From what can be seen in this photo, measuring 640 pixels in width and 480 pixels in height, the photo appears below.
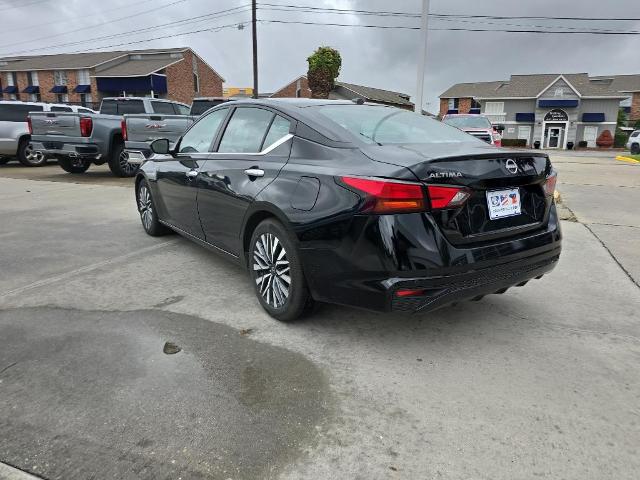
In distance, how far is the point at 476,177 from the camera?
2.85m

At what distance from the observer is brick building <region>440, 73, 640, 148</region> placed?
156 feet

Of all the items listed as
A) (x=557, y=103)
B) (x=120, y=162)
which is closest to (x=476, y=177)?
(x=120, y=162)

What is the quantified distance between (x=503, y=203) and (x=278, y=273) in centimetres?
154

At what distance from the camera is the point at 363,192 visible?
278 cm

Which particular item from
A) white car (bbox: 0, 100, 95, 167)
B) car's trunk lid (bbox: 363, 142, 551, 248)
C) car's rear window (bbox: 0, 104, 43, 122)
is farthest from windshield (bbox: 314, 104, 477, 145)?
car's rear window (bbox: 0, 104, 43, 122)

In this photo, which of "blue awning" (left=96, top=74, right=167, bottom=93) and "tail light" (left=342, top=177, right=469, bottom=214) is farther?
"blue awning" (left=96, top=74, right=167, bottom=93)

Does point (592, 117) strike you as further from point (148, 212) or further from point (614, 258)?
point (148, 212)

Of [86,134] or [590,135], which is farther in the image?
[590,135]

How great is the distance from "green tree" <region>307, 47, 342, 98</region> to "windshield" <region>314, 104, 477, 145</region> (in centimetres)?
2954

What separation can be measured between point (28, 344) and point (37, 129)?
10094 mm

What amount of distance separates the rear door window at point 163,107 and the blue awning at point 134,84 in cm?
3150

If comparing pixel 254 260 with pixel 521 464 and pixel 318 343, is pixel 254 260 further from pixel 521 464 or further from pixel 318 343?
pixel 521 464

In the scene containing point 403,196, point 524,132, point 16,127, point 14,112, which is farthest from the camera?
point 524,132

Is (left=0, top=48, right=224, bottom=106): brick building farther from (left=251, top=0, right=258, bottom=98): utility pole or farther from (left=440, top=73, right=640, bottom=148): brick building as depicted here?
(left=440, top=73, right=640, bottom=148): brick building
